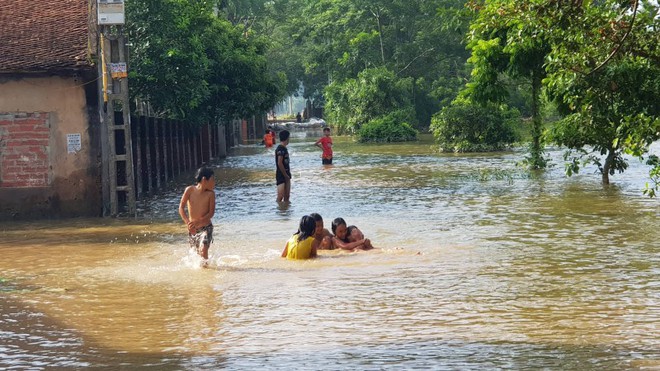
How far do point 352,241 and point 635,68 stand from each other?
16.1ft

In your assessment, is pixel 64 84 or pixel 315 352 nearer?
pixel 315 352

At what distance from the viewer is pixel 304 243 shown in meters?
14.7

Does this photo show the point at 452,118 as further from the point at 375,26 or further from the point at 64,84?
the point at 375,26

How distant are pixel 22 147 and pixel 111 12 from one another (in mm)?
3521

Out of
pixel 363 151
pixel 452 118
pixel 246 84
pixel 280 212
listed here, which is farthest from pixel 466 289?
pixel 363 151

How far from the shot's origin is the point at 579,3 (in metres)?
12.1

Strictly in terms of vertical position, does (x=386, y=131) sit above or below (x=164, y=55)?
below

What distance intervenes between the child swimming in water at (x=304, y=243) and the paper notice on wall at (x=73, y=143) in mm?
→ 8559

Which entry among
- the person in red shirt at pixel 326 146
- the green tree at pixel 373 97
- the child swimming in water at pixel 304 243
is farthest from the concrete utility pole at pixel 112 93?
the green tree at pixel 373 97

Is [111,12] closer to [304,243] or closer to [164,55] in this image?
[304,243]

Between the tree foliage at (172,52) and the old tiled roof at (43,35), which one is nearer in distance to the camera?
the old tiled roof at (43,35)

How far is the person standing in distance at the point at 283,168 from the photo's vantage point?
22.6 metres

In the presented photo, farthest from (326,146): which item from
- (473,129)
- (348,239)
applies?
(348,239)

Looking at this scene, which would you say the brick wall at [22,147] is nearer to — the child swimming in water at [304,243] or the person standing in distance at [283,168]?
the person standing in distance at [283,168]
